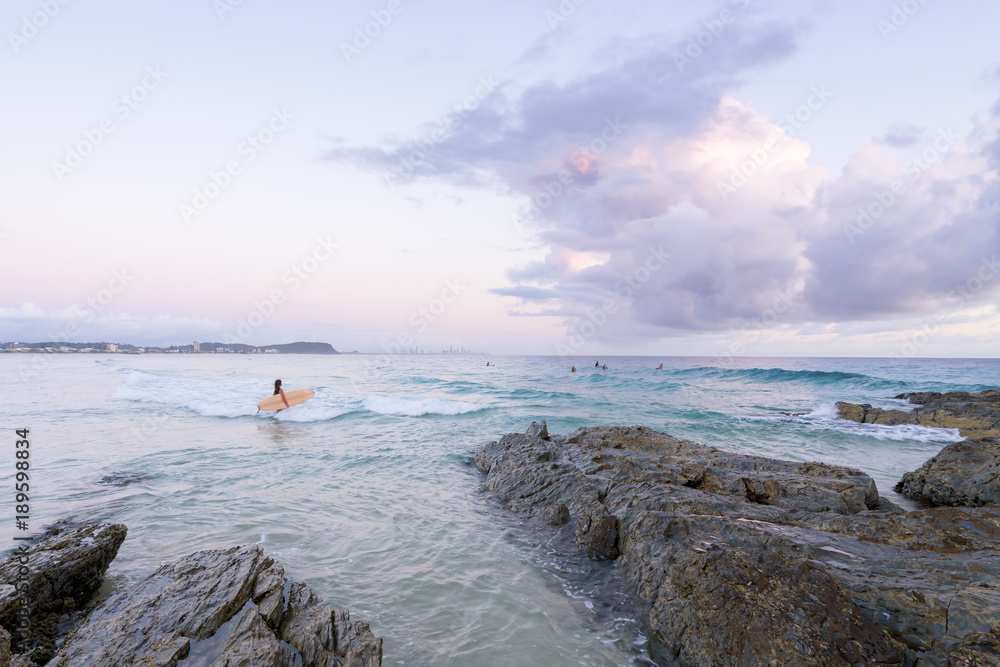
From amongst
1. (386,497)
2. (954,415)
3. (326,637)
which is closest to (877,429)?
(954,415)

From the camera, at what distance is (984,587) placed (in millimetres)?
3762

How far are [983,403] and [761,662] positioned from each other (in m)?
24.9

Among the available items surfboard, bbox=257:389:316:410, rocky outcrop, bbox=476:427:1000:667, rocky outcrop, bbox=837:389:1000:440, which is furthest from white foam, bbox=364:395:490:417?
rocky outcrop, bbox=837:389:1000:440

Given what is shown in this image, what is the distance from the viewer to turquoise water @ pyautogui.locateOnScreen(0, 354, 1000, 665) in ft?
15.9

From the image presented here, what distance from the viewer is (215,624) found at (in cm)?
347

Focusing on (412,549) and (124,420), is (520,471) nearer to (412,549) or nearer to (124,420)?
(412,549)

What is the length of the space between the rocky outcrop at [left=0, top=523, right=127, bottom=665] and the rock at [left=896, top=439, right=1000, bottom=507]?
1403 cm

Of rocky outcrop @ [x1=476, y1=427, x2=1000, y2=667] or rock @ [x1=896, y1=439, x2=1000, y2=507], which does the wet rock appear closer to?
rocky outcrop @ [x1=476, y1=427, x2=1000, y2=667]

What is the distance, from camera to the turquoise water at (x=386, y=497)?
4836 millimetres

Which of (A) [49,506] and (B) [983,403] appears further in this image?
(B) [983,403]

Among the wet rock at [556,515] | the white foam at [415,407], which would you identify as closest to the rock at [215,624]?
the wet rock at [556,515]

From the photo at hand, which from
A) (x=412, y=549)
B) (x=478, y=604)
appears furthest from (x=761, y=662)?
(x=412, y=549)

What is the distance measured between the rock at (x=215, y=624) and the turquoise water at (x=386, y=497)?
0.83 m

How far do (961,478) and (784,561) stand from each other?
806 centimetres
